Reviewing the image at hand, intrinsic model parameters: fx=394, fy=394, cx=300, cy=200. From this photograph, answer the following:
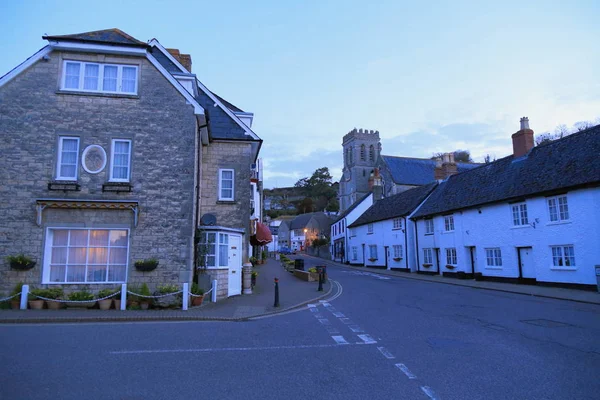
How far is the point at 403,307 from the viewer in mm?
14086

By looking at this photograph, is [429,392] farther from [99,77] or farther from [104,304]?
[99,77]

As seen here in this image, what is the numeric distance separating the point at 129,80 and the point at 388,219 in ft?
95.7

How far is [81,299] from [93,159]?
4.95 metres

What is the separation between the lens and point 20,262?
13.1 m

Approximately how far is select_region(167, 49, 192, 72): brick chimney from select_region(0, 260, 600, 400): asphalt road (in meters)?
14.4

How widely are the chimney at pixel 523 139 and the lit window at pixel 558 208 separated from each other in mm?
5784

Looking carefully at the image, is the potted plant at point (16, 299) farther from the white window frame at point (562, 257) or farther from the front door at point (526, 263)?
the front door at point (526, 263)

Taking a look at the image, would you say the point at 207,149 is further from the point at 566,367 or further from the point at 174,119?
the point at 566,367

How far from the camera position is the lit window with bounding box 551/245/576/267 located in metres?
19.9

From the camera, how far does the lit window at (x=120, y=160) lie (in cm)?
1442

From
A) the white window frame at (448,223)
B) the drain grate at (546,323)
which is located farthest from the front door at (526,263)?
the drain grate at (546,323)

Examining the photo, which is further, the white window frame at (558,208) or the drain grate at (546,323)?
the white window frame at (558,208)

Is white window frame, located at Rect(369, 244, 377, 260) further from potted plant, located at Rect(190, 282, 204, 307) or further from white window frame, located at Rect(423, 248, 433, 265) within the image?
potted plant, located at Rect(190, 282, 204, 307)

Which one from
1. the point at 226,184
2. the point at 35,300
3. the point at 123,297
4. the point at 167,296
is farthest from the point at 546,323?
the point at 35,300
